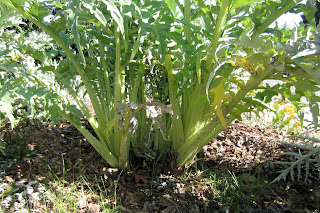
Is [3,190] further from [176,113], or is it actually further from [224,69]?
[224,69]

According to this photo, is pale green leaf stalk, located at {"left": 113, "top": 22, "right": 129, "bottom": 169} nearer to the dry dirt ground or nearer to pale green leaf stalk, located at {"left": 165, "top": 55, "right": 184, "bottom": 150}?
the dry dirt ground

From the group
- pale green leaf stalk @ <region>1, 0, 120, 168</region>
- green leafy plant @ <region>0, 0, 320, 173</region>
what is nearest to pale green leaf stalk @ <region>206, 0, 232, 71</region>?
green leafy plant @ <region>0, 0, 320, 173</region>

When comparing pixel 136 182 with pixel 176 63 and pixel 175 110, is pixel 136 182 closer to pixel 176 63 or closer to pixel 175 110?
pixel 175 110

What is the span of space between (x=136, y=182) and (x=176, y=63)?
2.09 ft

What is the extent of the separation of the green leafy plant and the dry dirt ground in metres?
0.11

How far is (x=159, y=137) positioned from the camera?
5.20ft

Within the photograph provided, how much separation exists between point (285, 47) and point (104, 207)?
96 centimetres

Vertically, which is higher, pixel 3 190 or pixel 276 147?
pixel 3 190

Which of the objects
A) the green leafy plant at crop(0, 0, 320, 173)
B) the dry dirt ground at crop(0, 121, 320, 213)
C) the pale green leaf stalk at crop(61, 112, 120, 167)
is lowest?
the dry dirt ground at crop(0, 121, 320, 213)

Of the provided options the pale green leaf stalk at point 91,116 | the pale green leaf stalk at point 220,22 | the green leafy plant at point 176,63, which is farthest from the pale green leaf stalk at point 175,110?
the pale green leaf stalk at point 91,116

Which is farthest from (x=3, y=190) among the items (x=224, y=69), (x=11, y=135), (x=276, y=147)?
(x=276, y=147)

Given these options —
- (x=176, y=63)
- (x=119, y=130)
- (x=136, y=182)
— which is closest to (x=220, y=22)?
(x=176, y=63)

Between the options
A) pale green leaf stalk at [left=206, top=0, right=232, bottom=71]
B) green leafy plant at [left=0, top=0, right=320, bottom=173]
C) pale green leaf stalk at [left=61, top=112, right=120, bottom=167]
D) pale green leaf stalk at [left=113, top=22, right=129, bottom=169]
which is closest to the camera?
green leafy plant at [left=0, top=0, right=320, bottom=173]

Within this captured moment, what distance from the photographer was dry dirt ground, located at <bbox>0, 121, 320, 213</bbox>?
50.9 inches
